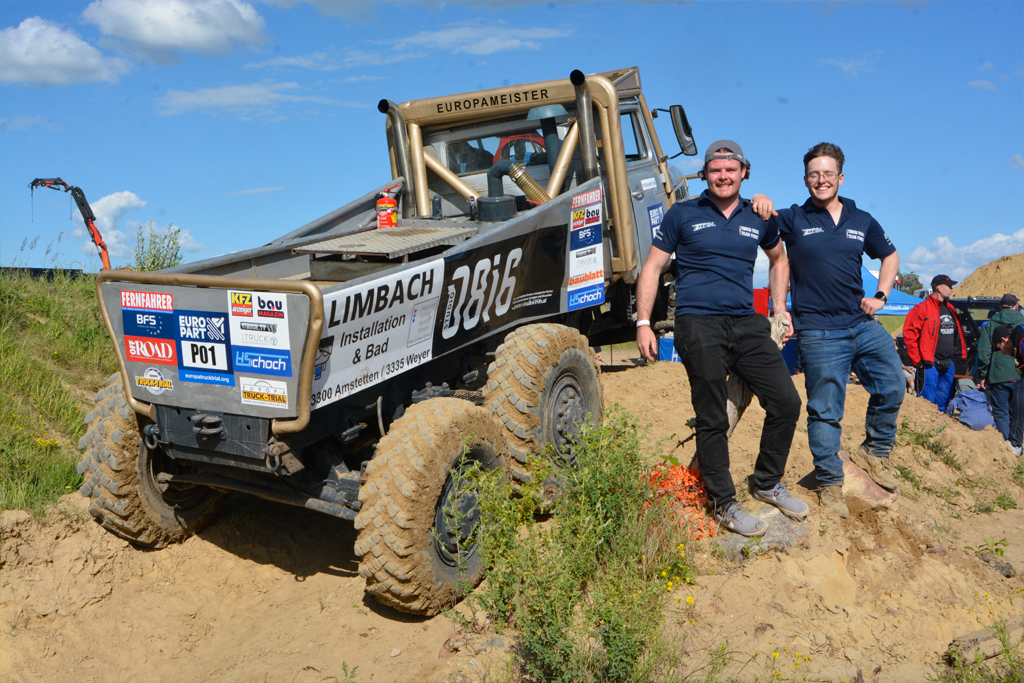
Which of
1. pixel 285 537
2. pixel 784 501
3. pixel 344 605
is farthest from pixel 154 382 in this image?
pixel 784 501

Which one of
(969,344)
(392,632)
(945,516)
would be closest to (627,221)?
(945,516)

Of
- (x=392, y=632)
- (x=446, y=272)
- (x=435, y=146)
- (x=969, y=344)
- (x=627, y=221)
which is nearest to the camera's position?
(x=392, y=632)

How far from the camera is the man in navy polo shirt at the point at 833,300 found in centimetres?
444

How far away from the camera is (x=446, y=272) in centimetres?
434

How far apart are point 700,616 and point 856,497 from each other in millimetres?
1732

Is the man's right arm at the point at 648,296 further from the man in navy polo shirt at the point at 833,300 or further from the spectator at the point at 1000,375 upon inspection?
the spectator at the point at 1000,375

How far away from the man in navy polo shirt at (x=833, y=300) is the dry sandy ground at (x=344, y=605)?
2.13 feet

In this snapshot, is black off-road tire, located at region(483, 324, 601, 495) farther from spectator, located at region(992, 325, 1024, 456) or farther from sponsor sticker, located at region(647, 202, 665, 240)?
spectator, located at region(992, 325, 1024, 456)

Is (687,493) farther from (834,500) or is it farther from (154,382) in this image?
(154,382)

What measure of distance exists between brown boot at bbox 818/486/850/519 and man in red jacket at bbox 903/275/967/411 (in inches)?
205

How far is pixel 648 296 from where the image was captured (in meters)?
4.27

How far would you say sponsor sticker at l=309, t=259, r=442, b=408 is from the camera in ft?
11.8

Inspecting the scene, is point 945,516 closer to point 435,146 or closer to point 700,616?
point 700,616

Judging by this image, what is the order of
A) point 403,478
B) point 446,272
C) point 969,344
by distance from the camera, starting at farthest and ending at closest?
1. point 969,344
2. point 446,272
3. point 403,478
